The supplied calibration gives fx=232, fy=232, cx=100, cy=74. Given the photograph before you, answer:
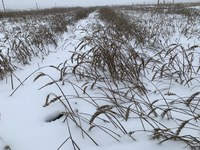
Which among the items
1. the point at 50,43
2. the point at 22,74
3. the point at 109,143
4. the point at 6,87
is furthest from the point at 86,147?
the point at 50,43

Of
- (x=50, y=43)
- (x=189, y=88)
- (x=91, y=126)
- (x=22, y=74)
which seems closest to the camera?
(x=91, y=126)

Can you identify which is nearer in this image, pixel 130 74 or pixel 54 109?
pixel 54 109

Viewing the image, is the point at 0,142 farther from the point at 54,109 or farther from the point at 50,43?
the point at 50,43

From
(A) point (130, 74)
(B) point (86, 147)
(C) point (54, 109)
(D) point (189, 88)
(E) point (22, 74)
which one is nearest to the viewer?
(B) point (86, 147)

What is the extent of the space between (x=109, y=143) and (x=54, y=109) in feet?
1.85

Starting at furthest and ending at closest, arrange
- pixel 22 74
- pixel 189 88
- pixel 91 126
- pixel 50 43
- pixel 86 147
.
Answer: pixel 50 43 → pixel 22 74 → pixel 189 88 → pixel 91 126 → pixel 86 147

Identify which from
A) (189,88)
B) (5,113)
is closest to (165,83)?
(189,88)

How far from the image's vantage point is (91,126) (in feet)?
4.66

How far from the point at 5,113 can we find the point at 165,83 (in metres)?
1.41

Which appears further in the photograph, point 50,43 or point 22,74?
point 50,43

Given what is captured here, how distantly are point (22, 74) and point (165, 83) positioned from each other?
172cm

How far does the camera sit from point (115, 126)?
56.2 inches

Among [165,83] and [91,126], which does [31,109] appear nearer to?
[91,126]

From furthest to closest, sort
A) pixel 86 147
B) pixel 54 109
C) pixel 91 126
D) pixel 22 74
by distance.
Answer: pixel 22 74 < pixel 54 109 < pixel 91 126 < pixel 86 147
